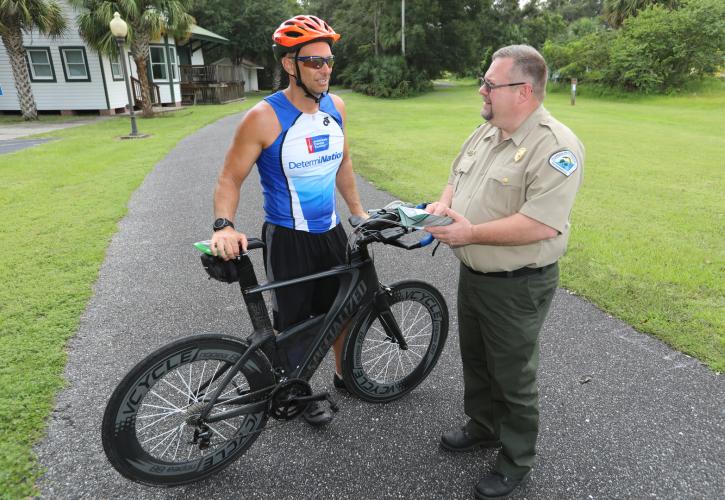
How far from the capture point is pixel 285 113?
8.20 feet

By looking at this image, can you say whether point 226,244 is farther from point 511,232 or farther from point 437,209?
point 511,232

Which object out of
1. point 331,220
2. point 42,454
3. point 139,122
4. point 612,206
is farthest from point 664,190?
point 139,122

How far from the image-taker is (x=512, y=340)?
90.2 inches

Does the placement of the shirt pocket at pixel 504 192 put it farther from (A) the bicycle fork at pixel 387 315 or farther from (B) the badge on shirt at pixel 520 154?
(A) the bicycle fork at pixel 387 315

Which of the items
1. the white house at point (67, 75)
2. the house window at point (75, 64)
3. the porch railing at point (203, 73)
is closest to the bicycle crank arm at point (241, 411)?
the white house at point (67, 75)

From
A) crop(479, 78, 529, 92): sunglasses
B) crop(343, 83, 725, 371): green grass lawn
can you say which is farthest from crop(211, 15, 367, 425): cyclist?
crop(343, 83, 725, 371): green grass lawn

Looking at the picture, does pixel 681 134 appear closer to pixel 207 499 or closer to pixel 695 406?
pixel 695 406

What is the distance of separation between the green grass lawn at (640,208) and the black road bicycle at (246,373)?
2.42 m

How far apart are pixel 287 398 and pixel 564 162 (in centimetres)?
183

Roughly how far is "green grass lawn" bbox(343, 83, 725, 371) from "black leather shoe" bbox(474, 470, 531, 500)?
83.4 inches

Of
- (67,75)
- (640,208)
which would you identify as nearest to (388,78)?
(67,75)

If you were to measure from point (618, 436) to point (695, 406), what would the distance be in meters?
0.67

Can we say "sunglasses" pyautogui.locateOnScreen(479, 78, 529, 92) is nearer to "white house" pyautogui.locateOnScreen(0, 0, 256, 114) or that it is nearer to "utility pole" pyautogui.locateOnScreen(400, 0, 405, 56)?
"white house" pyautogui.locateOnScreen(0, 0, 256, 114)

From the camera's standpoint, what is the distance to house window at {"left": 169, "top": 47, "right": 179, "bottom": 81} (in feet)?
93.3
